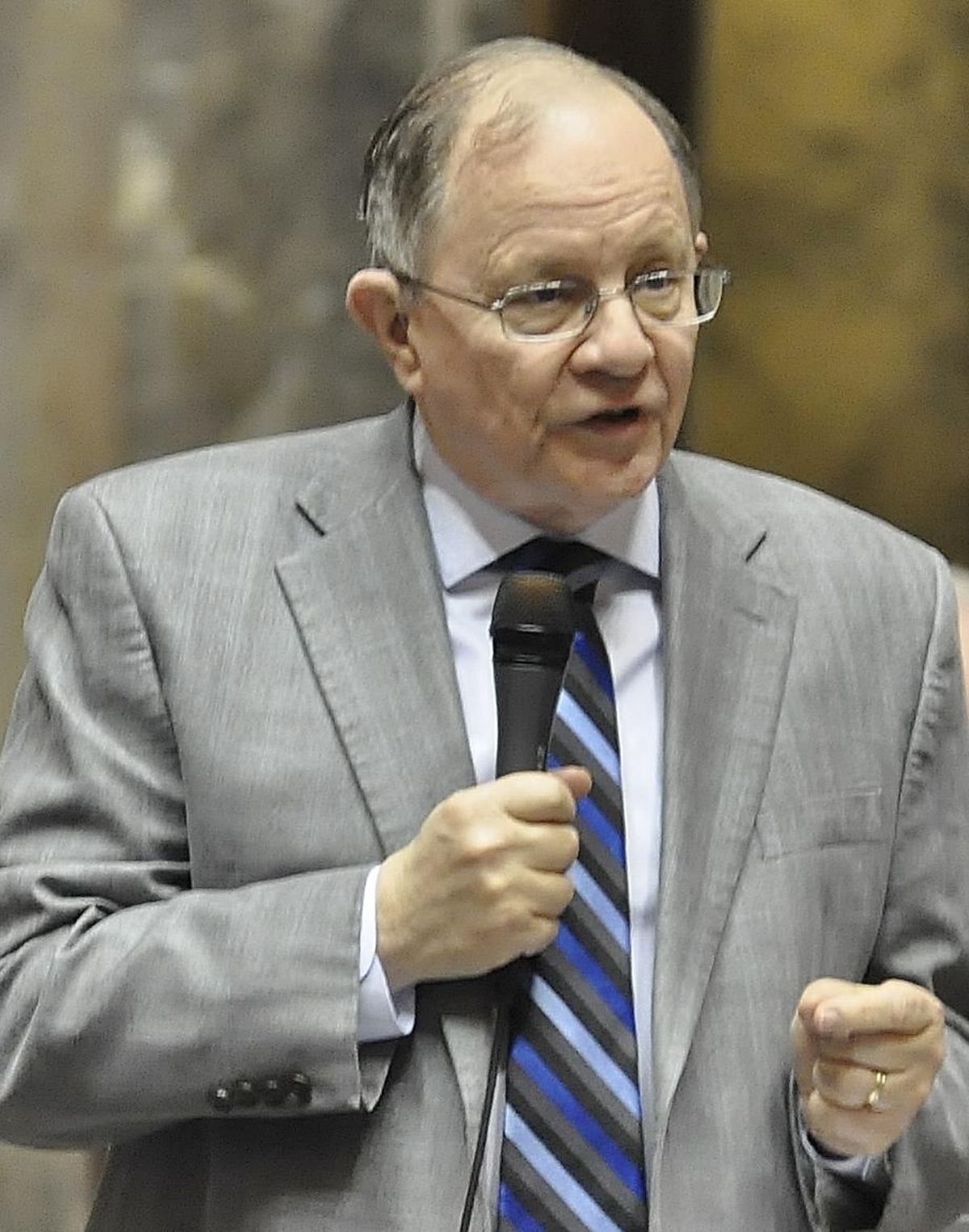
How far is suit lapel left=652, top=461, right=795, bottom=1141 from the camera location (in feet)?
5.07

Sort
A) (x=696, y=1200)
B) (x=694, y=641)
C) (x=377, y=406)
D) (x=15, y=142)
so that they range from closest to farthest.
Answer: (x=696, y=1200) < (x=694, y=641) < (x=15, y=142) < (x=377, y=406)

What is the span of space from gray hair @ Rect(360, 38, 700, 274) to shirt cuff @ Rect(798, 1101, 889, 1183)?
67 cm

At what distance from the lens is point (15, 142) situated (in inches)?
96.3

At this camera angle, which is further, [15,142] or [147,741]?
[15,142]

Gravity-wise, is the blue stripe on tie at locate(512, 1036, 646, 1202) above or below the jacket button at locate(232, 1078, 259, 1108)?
below

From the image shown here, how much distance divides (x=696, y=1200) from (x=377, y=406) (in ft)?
4.46

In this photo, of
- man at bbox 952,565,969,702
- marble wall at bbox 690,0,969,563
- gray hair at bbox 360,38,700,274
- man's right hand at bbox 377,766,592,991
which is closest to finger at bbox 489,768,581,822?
man's right hand at bbox 377,766,592,991

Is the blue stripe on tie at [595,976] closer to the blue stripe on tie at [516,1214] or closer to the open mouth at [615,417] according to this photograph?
the blue stripe on tie at [516,1214]

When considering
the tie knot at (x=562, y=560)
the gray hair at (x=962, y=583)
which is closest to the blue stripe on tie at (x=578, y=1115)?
the tie knot at (x=562, y=560)

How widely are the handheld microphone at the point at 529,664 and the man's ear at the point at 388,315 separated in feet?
1.17

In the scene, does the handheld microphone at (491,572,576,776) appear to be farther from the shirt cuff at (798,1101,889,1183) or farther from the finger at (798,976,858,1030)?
the shirt cuff at (798,1101,889,1183)

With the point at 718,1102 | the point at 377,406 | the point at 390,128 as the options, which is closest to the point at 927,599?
the point at 718,1102

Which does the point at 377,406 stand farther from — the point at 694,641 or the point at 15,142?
the point at 694,641

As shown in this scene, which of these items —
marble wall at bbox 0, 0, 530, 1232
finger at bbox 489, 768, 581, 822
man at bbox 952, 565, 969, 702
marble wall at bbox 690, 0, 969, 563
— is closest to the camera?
finger at bbox 489, 768, 581, 822
